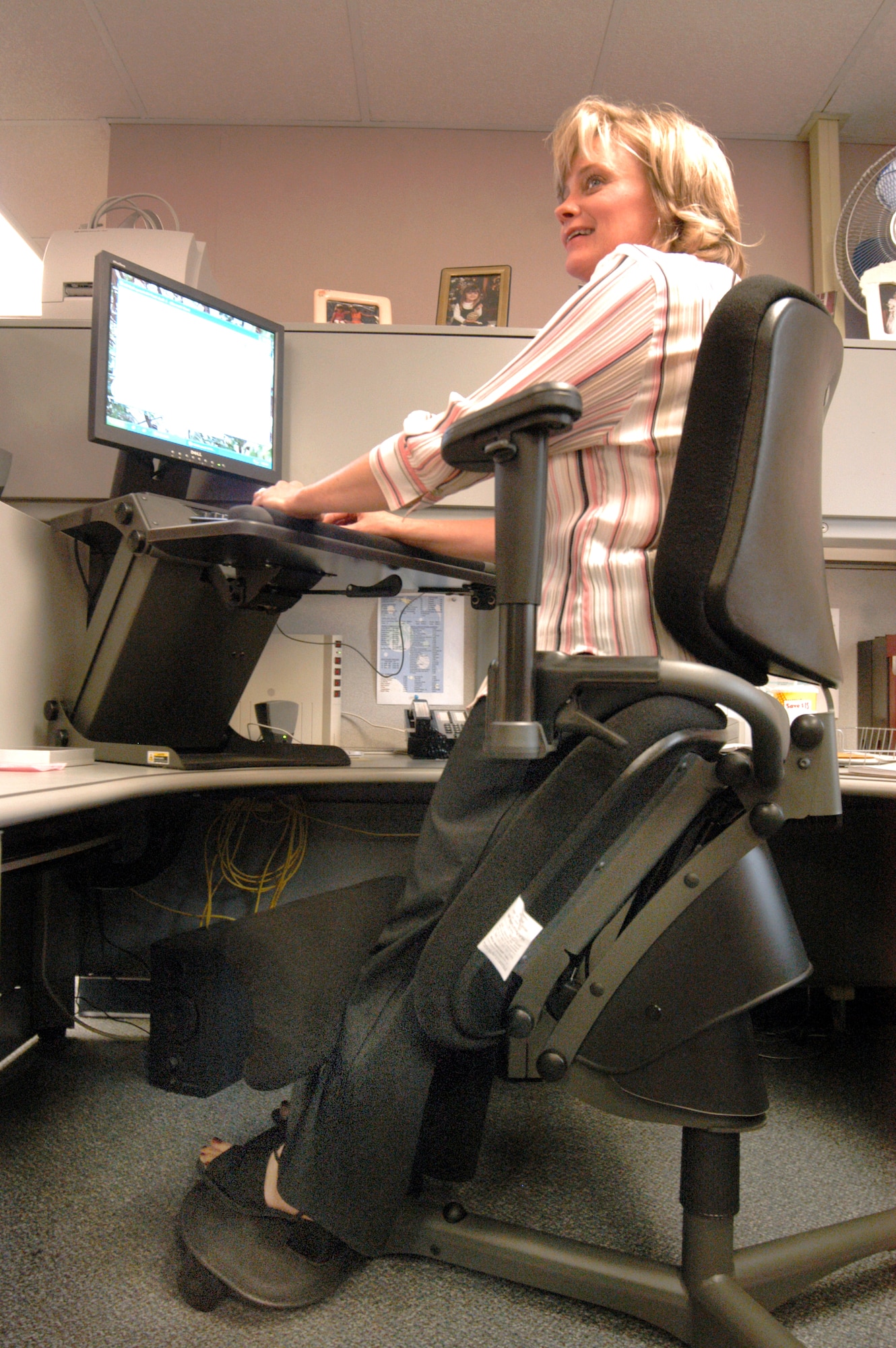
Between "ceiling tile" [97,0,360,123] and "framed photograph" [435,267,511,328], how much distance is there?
87cm

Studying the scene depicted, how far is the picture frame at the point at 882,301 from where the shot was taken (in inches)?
63.2

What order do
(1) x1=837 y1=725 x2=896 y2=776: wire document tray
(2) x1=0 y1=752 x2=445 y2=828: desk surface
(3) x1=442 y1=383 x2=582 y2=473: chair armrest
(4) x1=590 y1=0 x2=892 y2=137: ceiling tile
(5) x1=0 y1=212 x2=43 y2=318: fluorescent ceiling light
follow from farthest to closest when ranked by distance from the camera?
(5) x1=0 y1=212 x2=43 y2=318: fluorescent ceiling light
(4) x1=590 y1=0 x2=892 y2=137: ceiling tile
(1) x1=837 y1=725 x2=896 y2=776: wire document tray
(2) x1=0 y1=752 x2=445 y2=828: desk surface
(3) x1=442 y1=383 x2=582 y2=473: chair armrest

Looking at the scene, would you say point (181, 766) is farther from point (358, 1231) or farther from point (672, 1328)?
point (672, 1328)

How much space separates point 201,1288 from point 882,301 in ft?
6.19

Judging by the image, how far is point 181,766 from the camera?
3.59 ft

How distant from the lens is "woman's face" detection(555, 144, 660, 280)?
850mm

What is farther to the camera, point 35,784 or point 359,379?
point 359,379

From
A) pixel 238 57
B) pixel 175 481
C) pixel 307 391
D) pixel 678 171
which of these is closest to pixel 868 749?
pixel 678 171

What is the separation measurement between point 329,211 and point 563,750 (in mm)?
2260

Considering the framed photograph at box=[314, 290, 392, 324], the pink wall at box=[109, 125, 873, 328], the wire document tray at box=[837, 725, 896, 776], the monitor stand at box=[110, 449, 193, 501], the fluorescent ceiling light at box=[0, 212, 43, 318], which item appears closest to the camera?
the wire document tray at box=[837, 725, 896, 776]

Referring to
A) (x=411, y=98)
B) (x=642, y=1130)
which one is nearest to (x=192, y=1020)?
(x=642, y=1130)

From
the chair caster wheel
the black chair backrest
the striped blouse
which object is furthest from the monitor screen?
the chair caster wheel

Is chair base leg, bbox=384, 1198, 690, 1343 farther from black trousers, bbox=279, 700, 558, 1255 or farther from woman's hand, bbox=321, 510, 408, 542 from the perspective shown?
woman's hand, bbox=321, 510, 408, 542

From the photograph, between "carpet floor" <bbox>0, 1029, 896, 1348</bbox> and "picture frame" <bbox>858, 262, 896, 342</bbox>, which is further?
"picture frame" <bbox>858, 262, 896, 342</bbox>
